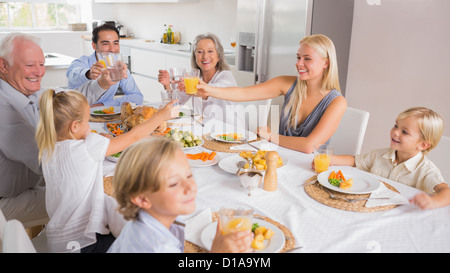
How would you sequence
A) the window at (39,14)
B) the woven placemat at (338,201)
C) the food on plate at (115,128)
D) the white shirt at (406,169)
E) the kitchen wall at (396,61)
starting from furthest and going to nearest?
the window at (39,14), the kitchen wall at (396,61), the food on plate at (115,128), the white shirt at (406,169), the woven placemat at (338,201)

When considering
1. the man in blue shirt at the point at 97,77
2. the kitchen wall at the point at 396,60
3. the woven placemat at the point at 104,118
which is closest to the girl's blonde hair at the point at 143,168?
the woven placemat at the point at 104,118

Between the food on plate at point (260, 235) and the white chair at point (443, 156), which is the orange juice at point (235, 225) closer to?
the food on plate at point (260, 235)

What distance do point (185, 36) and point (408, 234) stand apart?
5.04 m

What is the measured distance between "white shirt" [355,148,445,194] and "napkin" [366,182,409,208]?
216 mm

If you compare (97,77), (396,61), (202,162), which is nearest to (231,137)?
(202,162)

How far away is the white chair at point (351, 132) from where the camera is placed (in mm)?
2208

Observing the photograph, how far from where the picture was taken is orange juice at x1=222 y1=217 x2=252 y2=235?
3.41 ft

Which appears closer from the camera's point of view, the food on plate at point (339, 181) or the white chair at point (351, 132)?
the food on plate at point (339, 181)

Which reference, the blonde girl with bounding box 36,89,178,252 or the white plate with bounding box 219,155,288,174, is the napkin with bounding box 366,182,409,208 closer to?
the white plate with bounding box 219,155,288,174

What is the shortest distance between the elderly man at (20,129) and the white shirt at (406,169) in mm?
1564

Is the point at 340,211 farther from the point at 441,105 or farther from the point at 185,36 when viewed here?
the point at 185,36

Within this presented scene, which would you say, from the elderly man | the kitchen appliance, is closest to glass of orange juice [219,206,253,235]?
the elderly man

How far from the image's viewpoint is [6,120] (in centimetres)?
183
